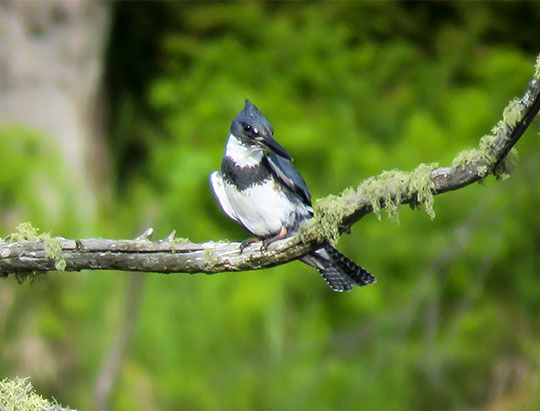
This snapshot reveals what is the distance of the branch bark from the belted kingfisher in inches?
23.5

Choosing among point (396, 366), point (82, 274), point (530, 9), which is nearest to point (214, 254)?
point (396, 366)

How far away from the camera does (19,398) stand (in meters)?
1.97

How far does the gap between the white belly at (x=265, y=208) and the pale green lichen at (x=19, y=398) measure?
3.12 feet

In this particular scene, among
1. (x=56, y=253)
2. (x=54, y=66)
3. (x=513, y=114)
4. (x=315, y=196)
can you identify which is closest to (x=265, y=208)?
(x=56, y=253)

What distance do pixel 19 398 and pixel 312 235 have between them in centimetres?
74

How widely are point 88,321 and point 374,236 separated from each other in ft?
6.21

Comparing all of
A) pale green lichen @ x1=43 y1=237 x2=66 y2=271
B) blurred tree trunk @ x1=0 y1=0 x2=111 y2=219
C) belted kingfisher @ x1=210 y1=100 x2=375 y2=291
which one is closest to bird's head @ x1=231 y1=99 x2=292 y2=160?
belted kingfisher @ x1=210 y1=100 x2=375 y2=291

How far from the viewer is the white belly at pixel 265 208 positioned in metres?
2.70

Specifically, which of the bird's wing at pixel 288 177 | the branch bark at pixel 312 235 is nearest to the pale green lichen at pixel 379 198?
the branch bark at pixel 312 235

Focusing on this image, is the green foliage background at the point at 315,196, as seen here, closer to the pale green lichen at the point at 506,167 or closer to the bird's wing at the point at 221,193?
the bird's wing at the point at 221,193

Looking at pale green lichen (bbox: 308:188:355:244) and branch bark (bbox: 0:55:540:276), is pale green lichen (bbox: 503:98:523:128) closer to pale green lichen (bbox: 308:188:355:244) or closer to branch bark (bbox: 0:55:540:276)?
branch bark (bbox: 0:55:540:276)

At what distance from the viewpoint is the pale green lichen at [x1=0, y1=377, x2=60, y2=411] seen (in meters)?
1.95

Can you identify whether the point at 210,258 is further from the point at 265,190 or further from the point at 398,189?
the point at 265,190

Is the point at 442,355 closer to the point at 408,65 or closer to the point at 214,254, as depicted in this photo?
the point at 408,65
